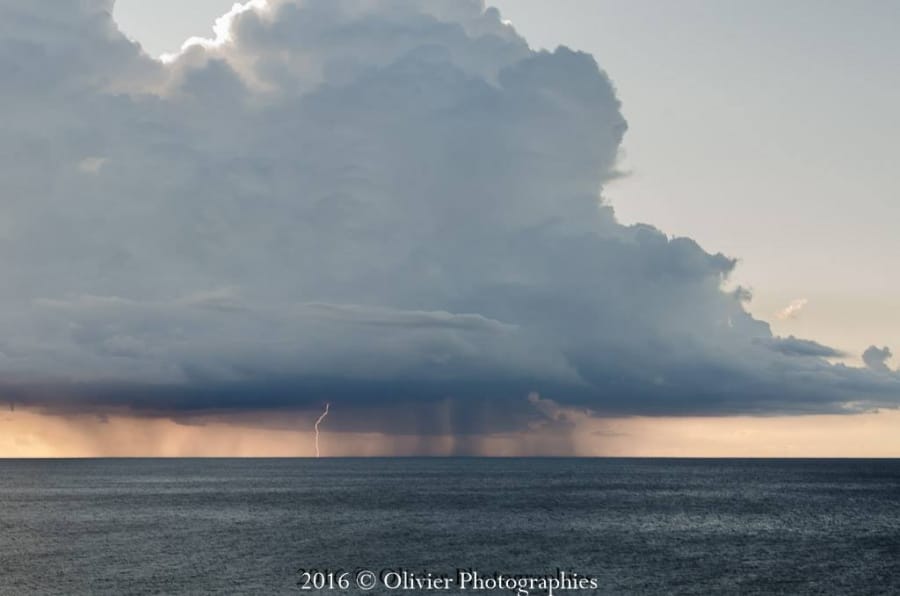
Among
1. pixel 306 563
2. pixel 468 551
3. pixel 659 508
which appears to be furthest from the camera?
pixel 659 508

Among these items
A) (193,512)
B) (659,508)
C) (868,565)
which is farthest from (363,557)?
(659,508)

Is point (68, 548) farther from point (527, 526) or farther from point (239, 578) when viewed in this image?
point (527, 526)

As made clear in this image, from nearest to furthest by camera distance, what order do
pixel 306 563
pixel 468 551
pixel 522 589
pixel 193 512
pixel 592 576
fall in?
pixel 522 589
pixel 592 576
pixel 306 563
pixel 468 551
pixel 193 512

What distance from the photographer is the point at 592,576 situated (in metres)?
96.9

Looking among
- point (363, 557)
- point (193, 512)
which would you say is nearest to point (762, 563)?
point (363, 557)

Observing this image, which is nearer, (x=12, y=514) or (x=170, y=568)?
(x=170, y=568)

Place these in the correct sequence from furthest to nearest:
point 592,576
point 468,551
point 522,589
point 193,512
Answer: point 193,512, point 468,551, point 592,576, point 522,589

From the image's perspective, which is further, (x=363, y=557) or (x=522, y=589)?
(x=363, y=557)

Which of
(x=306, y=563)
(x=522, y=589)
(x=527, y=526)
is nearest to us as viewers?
(x=522, y=589)

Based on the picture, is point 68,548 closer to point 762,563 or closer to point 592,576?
point 592,576

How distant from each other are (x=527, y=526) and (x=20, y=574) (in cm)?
7380

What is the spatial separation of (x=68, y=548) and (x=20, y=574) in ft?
75.0

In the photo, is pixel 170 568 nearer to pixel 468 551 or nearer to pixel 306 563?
pixel 306 563

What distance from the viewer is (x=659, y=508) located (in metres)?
193
